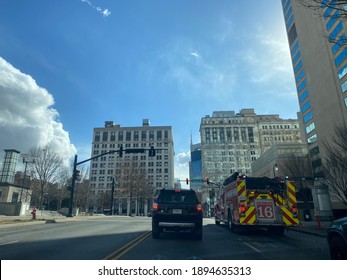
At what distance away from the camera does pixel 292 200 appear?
12.5 m

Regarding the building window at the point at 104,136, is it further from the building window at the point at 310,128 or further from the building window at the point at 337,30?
the building window at the point at 337,30

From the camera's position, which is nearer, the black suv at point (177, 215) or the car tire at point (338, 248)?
the car tire at point (338, 248)

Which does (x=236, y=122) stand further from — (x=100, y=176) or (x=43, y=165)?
(x=43, y=165)

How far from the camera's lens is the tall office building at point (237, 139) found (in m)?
132

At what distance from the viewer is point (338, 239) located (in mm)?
5168

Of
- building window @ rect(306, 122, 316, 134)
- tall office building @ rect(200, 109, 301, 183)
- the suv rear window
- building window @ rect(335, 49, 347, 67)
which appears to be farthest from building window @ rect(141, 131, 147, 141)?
the suv rear window

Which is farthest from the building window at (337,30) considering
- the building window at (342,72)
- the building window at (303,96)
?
the building window at (303,96)

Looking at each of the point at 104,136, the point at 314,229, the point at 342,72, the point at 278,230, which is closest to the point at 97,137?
the point at 104,136

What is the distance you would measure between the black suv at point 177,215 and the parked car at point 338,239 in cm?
522

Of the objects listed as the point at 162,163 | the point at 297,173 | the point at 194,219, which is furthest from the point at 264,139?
the point at 194,219

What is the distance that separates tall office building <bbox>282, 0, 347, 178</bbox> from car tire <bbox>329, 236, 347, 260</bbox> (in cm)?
4285

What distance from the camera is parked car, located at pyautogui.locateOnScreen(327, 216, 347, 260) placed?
4.93 meters

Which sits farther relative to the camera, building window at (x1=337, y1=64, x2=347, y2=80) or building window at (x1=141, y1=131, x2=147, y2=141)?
building window at (x1=141, y1=131, x2=147, y2=141)

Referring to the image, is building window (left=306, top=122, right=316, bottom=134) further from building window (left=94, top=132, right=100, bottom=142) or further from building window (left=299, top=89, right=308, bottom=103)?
building window (left=94, top=132, right=100, bottom=142)
